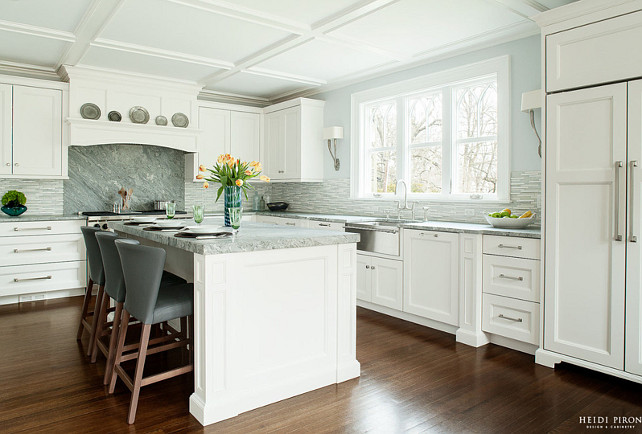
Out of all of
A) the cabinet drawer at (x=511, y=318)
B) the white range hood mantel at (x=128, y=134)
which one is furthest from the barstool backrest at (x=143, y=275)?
the white range hood mantel at (x=128, y=134)

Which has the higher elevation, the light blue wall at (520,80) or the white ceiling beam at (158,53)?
the white ceiling beam at (158,53)

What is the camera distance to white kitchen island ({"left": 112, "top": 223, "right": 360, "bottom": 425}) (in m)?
2.42

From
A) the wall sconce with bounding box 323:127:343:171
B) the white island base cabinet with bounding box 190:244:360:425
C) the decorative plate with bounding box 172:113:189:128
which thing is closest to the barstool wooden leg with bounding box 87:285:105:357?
the white island base cabinet with bounding box 190:244:360:425

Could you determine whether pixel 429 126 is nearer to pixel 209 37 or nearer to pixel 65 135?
pixel 209 37

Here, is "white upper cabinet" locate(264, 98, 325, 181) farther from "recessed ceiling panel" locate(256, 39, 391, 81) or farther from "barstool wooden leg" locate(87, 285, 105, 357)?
"barstool wooden leg" locate(87, 285, 105, 357)

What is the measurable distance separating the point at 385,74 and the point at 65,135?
11.7 feet

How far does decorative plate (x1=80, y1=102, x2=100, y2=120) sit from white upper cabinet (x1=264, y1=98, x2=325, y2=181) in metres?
2.23

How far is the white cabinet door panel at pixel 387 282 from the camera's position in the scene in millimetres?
4266

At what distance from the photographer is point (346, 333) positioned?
2965mm

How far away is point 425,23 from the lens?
3.77 meters

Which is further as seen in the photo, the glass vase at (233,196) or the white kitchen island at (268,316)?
the glass vase at (233,196)

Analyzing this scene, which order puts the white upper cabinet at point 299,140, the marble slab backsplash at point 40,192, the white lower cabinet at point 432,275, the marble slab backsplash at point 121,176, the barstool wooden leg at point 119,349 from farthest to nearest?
1. the white upper cabinet at point 299,140
2. the marble slab backsplash at point 121,176
3. the marble slab backsplash at point 40,192
4. the white lower cabinet at point 432,275
5. the barstool wooden leg at point 119,349

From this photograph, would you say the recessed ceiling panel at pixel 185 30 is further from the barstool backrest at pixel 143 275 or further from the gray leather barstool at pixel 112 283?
the barstool backrest at pixel 143 275

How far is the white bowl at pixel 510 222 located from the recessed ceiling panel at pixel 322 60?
2.01 meters
